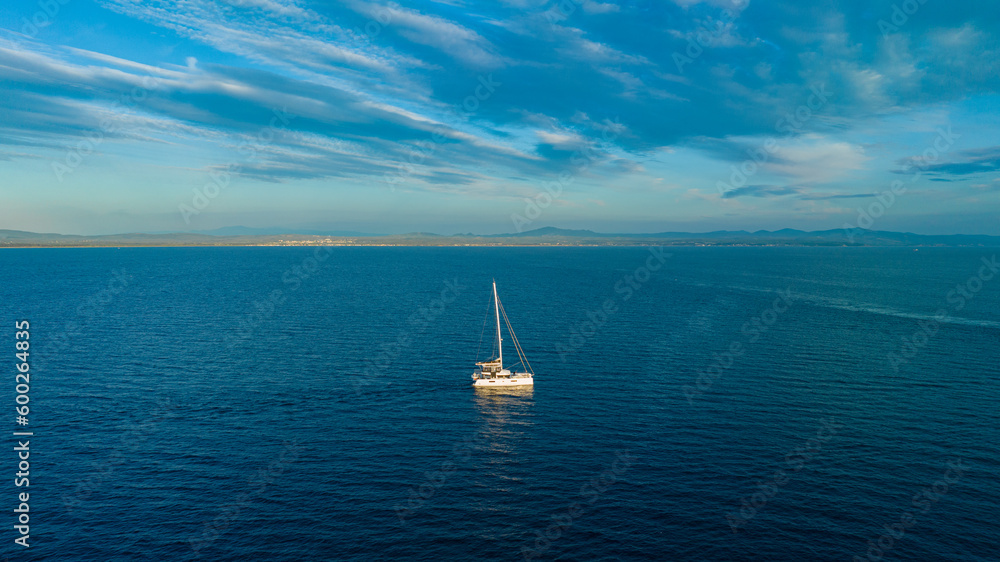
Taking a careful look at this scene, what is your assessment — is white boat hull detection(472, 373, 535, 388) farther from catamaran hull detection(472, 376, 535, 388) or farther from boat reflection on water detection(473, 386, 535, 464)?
boat reflection on water detection(473, 386, 535, 464)

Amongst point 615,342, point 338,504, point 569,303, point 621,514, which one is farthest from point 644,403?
point 569,303

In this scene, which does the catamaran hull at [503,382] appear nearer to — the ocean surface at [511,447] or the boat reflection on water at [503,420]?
the boat reflection on water at [503,420]

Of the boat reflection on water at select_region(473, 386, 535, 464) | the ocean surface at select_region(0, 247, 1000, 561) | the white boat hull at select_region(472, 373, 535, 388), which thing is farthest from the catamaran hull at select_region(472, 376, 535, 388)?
the ocean surface at select_region(0, 247, 1000, 561)

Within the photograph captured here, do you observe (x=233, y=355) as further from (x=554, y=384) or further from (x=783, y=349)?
(x=783, y=349)

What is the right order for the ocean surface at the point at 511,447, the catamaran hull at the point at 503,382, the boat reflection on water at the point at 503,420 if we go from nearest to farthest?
the ocean surface at the point at 511,447 < the boat reflection on water at the point at 503,420 < the catamaran hull at the point at 503,382

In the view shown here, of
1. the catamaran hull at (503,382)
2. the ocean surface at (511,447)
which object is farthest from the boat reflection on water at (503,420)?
the catamaran hull at (503,382)
